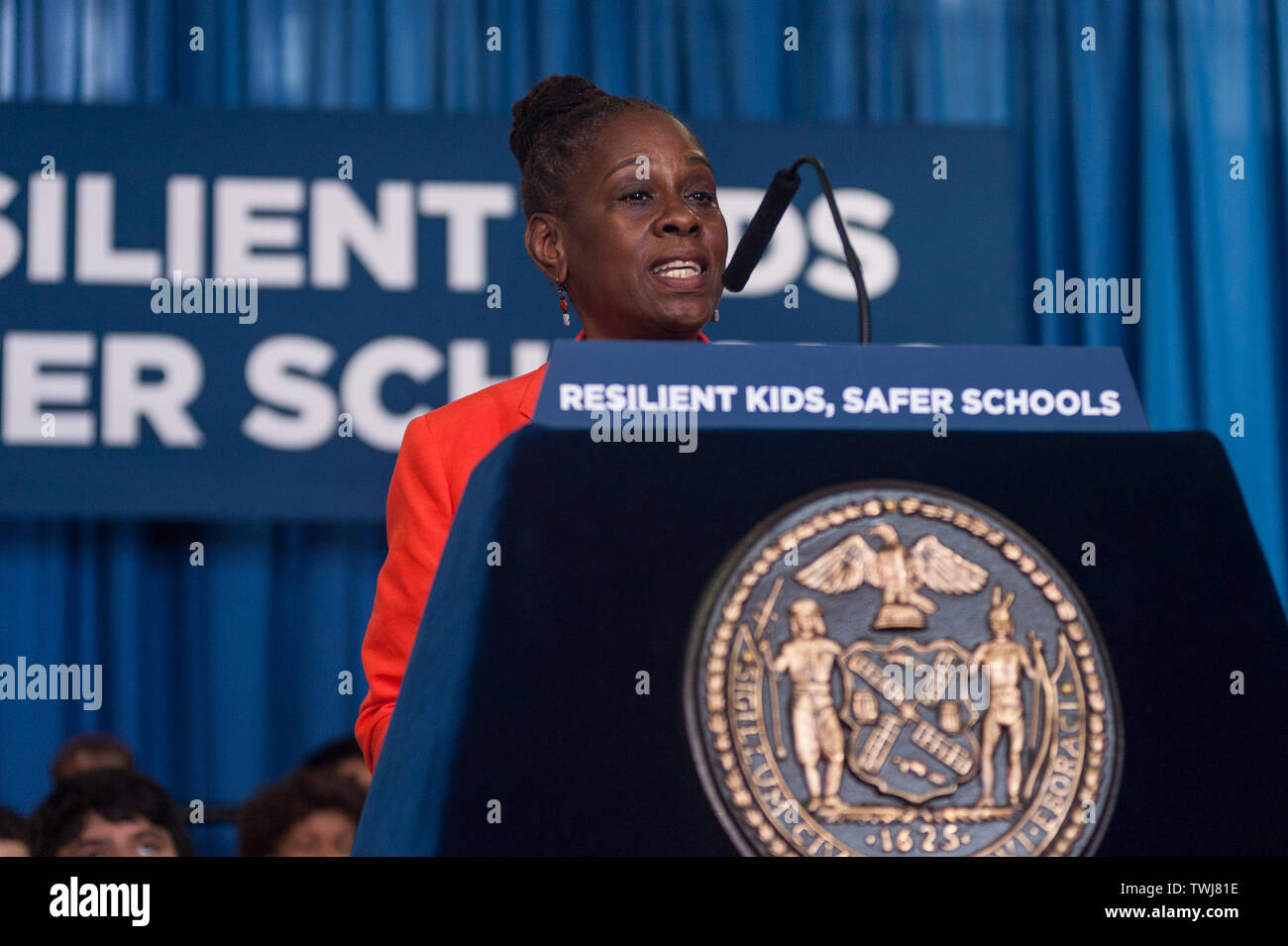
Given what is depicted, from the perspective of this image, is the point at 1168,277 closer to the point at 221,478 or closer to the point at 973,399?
the point at 221,478

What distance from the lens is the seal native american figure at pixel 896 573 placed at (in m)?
0.83

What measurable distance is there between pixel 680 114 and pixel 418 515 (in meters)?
2.91

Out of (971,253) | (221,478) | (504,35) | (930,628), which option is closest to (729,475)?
(930,628)

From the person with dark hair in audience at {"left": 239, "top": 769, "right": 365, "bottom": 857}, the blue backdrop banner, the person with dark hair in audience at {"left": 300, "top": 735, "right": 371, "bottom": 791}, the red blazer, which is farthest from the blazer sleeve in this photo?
the blue backdrop banner

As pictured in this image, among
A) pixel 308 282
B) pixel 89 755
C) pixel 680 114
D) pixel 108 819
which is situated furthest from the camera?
pixel 680 114

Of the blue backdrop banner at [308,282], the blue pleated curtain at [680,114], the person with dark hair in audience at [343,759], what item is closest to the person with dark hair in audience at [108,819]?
the person with dark hair in audience at [343,759]

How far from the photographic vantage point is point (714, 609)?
32.5 inches

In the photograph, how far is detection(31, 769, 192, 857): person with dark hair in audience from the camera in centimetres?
202

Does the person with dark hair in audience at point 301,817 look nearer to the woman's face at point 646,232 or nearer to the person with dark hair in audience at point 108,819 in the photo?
the person with dark hair in audience at point 108,819

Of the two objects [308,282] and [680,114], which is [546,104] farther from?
[680,114]

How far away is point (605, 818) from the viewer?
2.65 feet

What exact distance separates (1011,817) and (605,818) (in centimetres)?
20

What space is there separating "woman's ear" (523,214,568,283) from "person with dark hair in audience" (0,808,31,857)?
121 cm

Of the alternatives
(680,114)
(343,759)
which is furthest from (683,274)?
(680,114)
